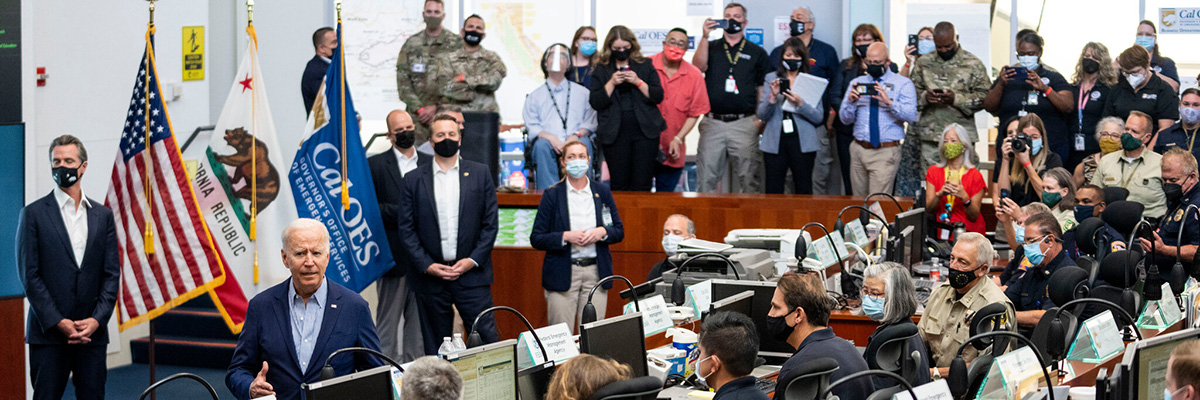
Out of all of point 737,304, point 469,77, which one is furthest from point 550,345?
point 469,77

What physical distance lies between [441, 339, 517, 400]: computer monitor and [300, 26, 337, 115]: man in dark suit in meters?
6.38

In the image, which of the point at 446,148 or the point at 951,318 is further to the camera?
the point at 446,148

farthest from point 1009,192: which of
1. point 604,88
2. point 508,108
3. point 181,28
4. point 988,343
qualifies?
point 181,28

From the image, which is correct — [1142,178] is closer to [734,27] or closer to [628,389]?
[734,27]

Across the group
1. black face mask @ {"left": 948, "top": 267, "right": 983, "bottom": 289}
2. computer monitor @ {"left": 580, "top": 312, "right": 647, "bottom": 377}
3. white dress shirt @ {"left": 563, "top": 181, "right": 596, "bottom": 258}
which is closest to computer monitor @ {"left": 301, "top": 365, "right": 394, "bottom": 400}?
computer monitor @ {"left": 580, "top": 312, "right": 647, "bottom": 377}

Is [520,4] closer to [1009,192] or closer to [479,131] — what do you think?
[479,131]

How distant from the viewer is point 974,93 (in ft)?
30.4

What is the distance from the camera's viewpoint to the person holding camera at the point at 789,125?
9297 mm

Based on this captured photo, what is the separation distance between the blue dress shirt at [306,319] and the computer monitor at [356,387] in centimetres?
71

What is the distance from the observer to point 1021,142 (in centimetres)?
829

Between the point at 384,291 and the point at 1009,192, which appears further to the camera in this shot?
the point at 1009,192

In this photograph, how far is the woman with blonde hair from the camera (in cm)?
335

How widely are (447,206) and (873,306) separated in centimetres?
260

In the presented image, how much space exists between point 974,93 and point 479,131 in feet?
12.7
